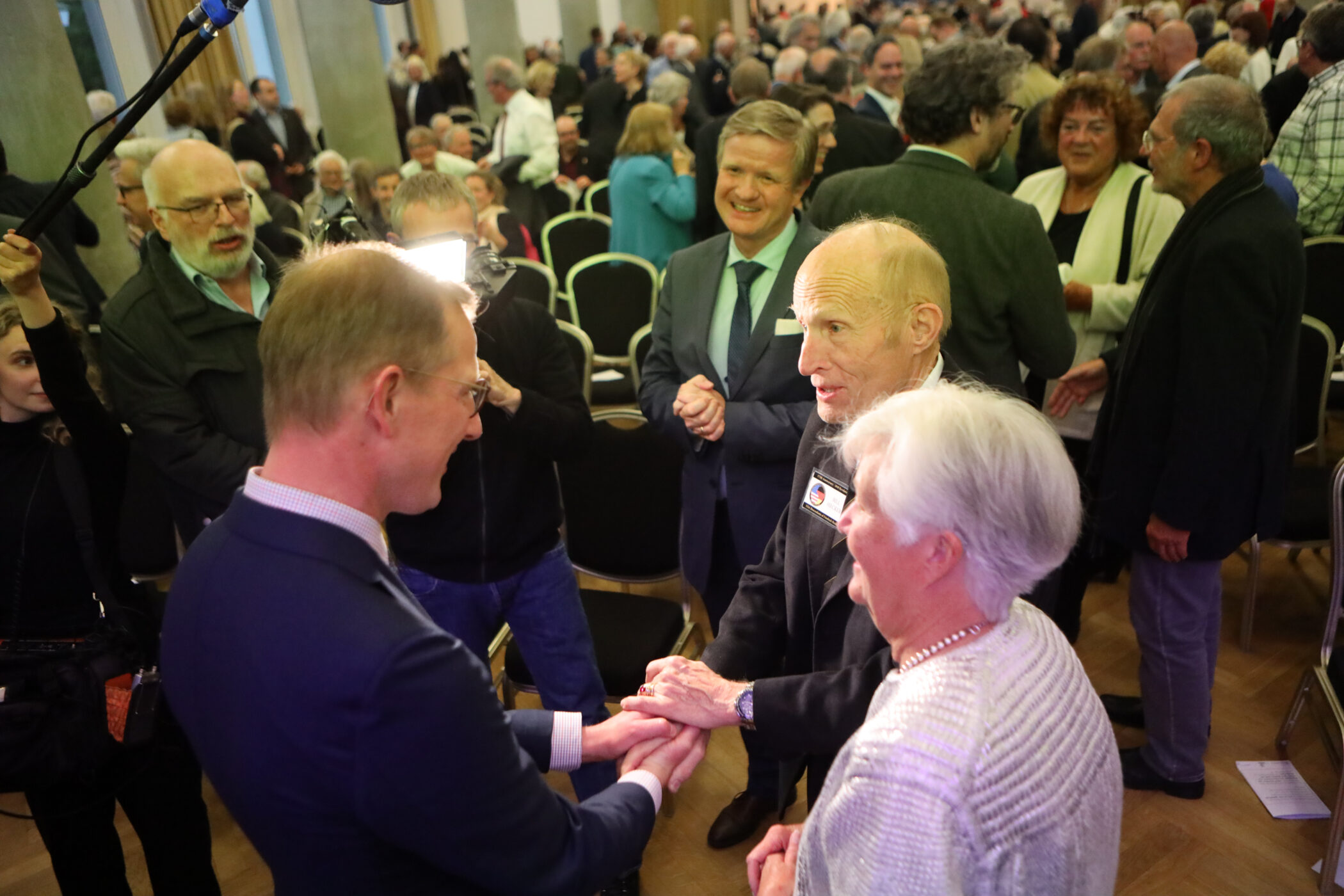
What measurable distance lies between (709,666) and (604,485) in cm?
122

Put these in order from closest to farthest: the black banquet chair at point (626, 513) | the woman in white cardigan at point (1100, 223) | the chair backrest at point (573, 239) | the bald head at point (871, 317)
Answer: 1. the bald head at point (871, 317)
2. the black banquet chair at point (626, 513)
3. the woman in white cardigan at point (1100, 223)
4. the chair backrest at point (573, 239)

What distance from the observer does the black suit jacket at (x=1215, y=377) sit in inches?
78.0

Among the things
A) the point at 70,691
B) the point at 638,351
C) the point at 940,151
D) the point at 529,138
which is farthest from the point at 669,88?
the point at 70,691

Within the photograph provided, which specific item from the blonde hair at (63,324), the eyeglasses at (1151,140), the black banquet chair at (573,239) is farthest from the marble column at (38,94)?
the eyeglasses at (1151,140)

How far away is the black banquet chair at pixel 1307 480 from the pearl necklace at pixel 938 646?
214cm

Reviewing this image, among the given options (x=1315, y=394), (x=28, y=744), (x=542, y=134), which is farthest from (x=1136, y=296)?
(x=542, y=134)

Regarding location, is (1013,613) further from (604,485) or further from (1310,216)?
(1310,216)

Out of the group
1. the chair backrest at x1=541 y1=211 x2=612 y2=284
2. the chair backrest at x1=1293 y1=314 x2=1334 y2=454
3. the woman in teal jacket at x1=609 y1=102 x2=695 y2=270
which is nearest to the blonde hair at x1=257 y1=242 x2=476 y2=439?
the chair backrest at x1=1293 y1=314 x2=1334 y2=454

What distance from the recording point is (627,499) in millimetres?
2785

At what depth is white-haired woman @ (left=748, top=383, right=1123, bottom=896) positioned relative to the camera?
0.93 metres

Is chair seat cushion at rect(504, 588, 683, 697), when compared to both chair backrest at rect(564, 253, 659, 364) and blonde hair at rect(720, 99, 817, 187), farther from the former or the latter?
chair backrest at rect(564, 253, 659, 364)

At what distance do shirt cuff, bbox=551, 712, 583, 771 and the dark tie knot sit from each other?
1.19m

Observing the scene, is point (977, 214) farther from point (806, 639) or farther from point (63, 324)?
point (63, 324)

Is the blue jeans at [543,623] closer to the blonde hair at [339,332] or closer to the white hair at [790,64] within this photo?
the blonde hair at [339,332]
